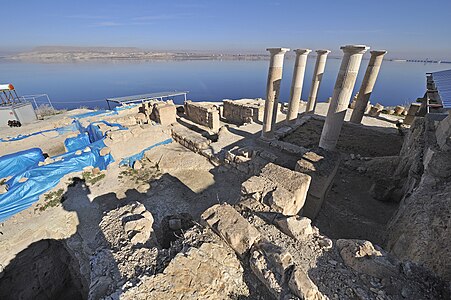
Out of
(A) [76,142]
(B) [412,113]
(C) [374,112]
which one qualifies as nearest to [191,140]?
(A) [76,142]

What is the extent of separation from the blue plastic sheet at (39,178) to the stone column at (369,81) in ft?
42.8

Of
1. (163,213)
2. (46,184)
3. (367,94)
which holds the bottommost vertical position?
(163,213)

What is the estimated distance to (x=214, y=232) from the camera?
125 inches

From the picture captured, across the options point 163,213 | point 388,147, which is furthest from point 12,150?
point 388,147

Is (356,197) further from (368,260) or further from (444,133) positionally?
(368,260)

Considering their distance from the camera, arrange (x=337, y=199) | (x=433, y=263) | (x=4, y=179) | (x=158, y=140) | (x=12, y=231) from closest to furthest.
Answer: (x=433, y=263) → (x=12, y=231) → (x=337, y=199) → (x=4, y=179) → (x=158, y=140)

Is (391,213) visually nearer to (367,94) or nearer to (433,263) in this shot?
(433,263)

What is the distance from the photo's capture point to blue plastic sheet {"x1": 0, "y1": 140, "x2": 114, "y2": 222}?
20.1ft

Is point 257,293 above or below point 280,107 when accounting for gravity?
above

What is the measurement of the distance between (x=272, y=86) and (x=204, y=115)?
5918 mm

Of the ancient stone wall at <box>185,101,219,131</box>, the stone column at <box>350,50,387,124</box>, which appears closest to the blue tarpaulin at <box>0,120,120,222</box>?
the ancient stone wall at <box>185,101,219,131</box>

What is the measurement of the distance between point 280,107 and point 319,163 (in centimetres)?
1141

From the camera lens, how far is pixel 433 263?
9.97 feet

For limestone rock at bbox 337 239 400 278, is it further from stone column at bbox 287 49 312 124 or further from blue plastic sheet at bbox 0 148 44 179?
blue plastic sheet at bbox 0 148 44 179
